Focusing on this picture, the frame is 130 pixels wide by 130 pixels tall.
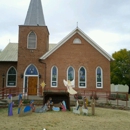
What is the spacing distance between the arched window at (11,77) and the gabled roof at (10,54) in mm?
1252

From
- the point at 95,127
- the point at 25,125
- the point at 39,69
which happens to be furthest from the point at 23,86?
the point at 95,127

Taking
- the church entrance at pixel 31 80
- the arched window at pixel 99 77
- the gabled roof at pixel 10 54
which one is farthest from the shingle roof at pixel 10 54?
the arched window at pixel 99 77

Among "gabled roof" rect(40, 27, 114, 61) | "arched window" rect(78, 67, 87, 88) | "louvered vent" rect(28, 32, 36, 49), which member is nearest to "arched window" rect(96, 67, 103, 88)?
"arched window" rect(78, 67, 87, 88)

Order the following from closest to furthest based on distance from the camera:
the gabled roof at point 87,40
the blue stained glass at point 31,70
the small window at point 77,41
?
the gabled roof at point 87,40, the blue stained glass at point 31,70, the small window at point 77,41

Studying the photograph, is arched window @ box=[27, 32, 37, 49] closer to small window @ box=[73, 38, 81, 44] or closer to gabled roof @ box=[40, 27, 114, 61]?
gabled roof @ box=[40, 27, 114, 61]

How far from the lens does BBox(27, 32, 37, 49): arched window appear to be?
23309mm

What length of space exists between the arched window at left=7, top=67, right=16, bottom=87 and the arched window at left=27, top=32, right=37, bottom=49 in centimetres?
389

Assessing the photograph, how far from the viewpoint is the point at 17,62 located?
936 inches

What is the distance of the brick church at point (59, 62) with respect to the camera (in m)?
22.6

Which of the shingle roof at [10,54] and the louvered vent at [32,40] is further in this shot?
the shingle roof at [10,54]

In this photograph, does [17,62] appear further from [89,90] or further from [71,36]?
[89,90]

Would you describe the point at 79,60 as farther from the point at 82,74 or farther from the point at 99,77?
the point at 99,77

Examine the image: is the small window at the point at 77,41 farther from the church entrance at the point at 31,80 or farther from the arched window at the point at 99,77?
the church entrance at the point at 31,80

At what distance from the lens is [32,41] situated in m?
23.4
